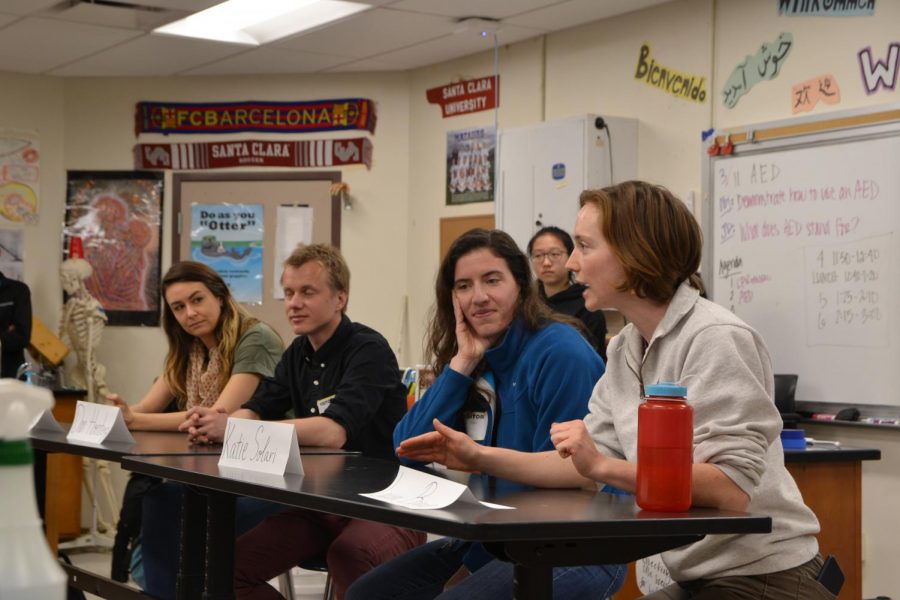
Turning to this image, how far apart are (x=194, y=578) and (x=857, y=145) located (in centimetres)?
296

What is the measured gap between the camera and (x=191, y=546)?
9.17 ft

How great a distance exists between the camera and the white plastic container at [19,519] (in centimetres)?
64

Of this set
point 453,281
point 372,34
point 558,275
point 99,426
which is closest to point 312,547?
point 99,426

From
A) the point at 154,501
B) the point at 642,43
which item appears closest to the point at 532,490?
the point at 154,501

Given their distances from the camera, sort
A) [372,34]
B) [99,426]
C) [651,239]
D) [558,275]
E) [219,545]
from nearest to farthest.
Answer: [651,239] → [219,545] → [99,426] → [558,275] → [372,34]

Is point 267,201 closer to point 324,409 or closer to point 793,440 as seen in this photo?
point 324,409

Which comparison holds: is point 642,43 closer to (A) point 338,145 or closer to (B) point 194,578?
(A) point 338,145

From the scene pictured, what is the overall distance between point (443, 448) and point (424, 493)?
0.35 m

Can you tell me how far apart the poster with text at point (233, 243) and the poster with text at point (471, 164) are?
118 centimetres

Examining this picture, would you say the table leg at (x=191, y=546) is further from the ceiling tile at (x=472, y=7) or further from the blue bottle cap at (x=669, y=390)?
the ceiling tile at (x=472, y=7)

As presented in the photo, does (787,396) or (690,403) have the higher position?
(690,403)

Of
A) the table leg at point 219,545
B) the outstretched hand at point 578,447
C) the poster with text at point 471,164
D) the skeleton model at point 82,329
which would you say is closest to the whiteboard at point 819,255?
the poster with text at point 471,164

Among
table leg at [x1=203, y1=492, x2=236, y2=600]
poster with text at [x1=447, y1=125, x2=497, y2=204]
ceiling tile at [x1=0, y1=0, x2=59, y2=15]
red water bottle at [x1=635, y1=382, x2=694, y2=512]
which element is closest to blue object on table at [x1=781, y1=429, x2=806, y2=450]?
table leg at [x1=203, y1=492, x2=236, y2=600]

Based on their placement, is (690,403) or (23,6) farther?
(23,6)
